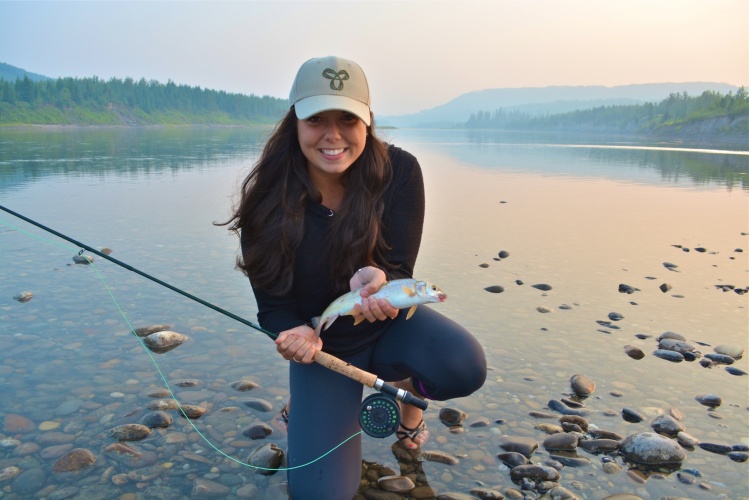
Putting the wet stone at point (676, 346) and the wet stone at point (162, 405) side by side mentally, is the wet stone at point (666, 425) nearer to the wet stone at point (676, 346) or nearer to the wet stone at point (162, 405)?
the wet stone at point (676, 346)

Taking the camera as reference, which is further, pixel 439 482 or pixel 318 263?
pixel 318 263

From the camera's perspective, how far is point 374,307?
326 centimetres

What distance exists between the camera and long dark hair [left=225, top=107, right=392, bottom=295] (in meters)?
3.68

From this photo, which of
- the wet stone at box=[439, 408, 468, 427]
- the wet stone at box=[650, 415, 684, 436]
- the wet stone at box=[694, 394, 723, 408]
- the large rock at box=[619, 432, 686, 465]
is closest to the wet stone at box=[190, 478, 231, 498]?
the wet stone at box=[439, 408, 468, 427]

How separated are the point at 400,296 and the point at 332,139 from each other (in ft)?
3.49

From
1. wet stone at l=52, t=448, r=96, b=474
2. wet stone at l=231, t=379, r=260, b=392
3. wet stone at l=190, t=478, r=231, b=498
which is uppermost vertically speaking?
wet stone at l=231, t=379, r=260, b=392

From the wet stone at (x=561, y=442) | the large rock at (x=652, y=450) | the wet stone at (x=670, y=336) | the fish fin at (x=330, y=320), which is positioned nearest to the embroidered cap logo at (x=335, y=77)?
the fish fin at (x=330, y=320)

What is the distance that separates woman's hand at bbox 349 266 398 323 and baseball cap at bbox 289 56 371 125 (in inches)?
37.0

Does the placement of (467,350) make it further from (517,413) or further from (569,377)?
(569,377)

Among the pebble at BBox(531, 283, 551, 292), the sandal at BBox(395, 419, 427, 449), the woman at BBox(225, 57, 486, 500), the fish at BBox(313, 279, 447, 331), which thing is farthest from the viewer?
the pebble at BBox(531, 283, 551, 292)

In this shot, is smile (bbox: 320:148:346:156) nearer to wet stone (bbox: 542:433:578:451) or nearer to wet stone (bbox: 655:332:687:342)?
wet stone (bbox: 542:433:578:451)

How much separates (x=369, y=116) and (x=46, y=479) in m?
2.90

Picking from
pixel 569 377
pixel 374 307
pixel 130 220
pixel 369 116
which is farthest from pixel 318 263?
pixel 130 220

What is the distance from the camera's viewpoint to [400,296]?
10.6ft
